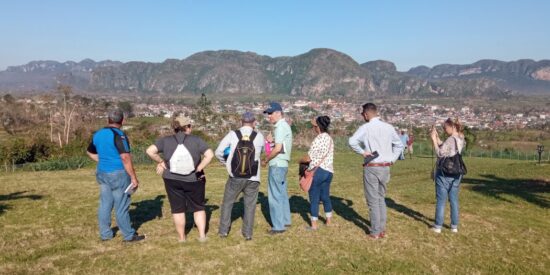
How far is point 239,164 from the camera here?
19.9 ft

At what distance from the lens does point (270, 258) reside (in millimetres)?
5828

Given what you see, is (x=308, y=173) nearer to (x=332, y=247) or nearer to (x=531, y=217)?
(x=332, y=247)

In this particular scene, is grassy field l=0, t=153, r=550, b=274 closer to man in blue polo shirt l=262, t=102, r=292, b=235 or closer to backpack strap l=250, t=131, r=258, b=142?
man in blue polo shirt l=262, t=102, r=292, b=235

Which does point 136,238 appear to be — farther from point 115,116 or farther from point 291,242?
point 291,242

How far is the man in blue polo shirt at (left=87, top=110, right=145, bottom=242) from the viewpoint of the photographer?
600cm

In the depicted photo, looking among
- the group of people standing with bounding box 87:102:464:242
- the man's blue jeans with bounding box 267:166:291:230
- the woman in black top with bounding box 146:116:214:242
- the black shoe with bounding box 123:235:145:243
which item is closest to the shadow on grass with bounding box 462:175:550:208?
the group of people standing with bounding box 87:102:464:242

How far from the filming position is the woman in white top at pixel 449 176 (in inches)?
273

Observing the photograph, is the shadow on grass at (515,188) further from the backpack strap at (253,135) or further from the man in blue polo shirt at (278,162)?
the backpack strap at (253,135)

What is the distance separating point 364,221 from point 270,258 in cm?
289

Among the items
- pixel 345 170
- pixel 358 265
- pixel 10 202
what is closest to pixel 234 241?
pixel 358 265

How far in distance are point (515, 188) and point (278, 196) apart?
30.8 feet

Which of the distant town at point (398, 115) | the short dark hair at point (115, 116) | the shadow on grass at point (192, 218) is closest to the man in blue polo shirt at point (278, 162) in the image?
the shadow on grass at point (192, 218)

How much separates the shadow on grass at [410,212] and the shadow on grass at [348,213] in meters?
0.98

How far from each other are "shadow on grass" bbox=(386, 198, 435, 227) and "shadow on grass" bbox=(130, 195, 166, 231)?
5165 mm
